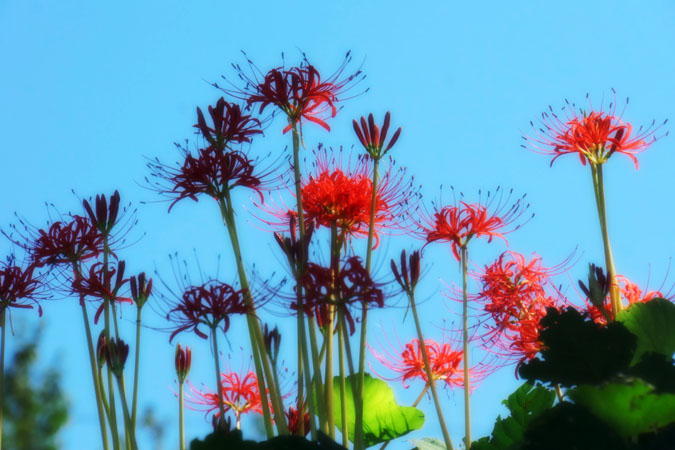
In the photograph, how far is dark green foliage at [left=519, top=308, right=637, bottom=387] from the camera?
1.14 meters

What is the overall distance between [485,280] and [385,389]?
28 cm

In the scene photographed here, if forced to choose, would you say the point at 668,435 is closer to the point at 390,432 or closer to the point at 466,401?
the point at 466,401

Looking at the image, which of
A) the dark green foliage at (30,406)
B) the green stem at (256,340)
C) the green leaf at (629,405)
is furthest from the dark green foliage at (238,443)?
the dark green foliage at (30,406)

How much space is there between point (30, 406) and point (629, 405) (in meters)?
11.7

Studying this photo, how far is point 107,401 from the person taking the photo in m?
1.49

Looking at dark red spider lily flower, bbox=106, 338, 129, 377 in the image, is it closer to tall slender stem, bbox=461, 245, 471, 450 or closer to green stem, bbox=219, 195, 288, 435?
green stem, bbox=219, 195, 288, 435

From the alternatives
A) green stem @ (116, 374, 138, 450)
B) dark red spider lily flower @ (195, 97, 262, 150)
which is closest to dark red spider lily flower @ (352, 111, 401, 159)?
dark red spider lily flower @ (195, 97, 262, 150)

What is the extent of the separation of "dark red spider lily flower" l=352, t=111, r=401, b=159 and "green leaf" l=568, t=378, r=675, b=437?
60 cm

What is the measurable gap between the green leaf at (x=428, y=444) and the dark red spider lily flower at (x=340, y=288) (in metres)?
0.42

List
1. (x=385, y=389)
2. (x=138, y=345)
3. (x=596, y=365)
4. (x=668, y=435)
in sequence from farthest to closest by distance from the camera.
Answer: (x=385, y=389) < (x=138, y=345) < (x=596, y=365) < (x=668, y=435)

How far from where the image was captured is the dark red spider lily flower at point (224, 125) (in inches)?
56.5

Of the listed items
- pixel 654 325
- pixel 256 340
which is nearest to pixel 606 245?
pixel 654 325

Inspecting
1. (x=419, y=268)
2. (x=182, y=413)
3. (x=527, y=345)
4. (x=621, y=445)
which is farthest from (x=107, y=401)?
(x=621, y=445)

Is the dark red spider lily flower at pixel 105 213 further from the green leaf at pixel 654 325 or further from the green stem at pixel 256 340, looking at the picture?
the green leaf at pixel 654 325
